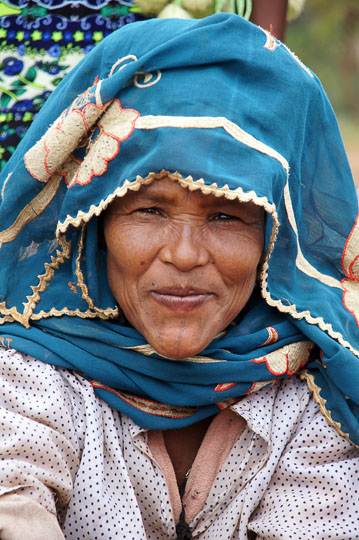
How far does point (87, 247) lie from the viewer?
88.4 inches

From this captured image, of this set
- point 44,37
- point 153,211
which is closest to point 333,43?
point 44,37

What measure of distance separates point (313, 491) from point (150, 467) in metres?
0.44

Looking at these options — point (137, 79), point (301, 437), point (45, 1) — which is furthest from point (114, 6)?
point (301, 437)

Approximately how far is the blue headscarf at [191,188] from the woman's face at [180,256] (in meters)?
0.06

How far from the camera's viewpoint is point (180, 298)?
209 centimetres

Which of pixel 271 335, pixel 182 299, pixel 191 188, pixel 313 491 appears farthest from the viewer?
pixel 271 335

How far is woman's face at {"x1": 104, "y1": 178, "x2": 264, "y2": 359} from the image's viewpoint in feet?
6.73

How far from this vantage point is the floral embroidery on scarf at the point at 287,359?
2.36 m

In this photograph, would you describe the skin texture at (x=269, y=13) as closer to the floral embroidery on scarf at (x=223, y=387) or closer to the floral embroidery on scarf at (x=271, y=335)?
the floral embroidery on scarf at (x=271, y=335)

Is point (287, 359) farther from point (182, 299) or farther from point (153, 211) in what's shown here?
point (153, 211)

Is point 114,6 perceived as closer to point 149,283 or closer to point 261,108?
point 261,108

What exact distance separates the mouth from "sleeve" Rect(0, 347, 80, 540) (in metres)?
0.38

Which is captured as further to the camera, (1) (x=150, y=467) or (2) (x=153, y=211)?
(1) (x=150, y=467)

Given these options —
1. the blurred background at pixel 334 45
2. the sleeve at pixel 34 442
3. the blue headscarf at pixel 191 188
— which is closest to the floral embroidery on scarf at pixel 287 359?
the blue headscarf at pixel 191 188
